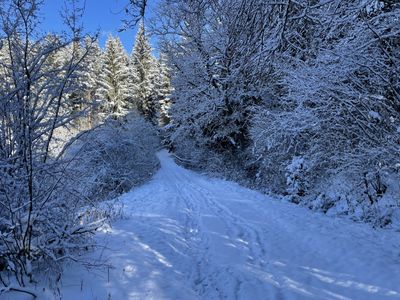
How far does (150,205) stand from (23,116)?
292 inches

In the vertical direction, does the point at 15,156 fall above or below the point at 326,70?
below

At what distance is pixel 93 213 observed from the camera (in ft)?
26.0


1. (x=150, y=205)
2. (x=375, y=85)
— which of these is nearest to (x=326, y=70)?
(x=375, y=85)

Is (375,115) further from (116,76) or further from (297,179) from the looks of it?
(116,76)

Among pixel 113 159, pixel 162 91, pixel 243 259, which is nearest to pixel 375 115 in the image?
pixel 243 259

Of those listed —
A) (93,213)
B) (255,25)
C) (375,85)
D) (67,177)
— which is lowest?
(93,213)

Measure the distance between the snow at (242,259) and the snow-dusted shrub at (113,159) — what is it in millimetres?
1316

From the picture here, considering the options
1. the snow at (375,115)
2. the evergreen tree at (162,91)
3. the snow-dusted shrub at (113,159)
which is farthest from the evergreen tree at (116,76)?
the snow at (375,115)

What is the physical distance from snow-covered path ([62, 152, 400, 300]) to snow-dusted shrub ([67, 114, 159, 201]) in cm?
130

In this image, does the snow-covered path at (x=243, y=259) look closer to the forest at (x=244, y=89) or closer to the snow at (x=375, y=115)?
the forest at (x=244, y=89)

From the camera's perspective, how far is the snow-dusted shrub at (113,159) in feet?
17.0

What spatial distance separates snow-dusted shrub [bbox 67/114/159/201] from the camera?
519cm

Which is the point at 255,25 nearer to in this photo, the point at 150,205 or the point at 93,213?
the point at 93,213

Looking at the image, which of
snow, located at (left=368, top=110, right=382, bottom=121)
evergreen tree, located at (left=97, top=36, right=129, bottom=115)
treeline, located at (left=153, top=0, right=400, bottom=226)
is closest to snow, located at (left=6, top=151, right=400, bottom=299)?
treeline, located at (left=153, top=0, right=400, bottom=226)
